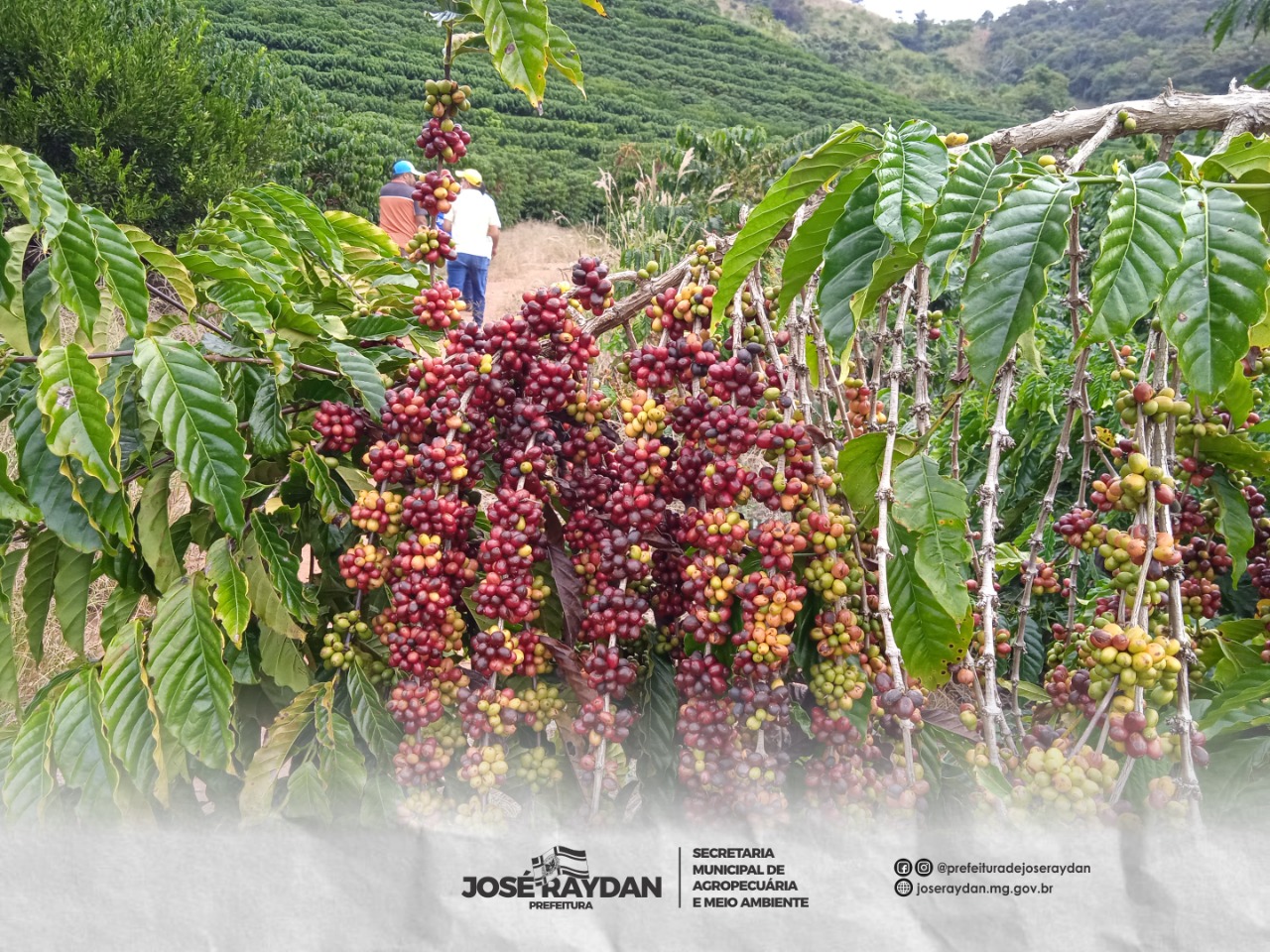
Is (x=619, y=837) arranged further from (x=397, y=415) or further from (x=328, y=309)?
(x=328, y=309)

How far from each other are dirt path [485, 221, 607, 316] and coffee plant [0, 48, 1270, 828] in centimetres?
1029

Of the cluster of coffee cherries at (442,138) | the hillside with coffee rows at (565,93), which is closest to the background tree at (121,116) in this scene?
the hillside with coffee rows at (565,93)

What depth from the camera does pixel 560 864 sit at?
23.3 inches

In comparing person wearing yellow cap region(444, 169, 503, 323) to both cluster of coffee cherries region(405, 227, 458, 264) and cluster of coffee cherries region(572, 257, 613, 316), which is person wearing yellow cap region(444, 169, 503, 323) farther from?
cluster of coffee cherries region(572, 257, 613, 316)

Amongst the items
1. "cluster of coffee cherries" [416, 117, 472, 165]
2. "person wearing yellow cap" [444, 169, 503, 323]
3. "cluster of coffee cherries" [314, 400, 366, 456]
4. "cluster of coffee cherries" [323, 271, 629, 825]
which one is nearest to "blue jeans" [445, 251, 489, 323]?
"person wearing yellow cap" [444, 169, 503, 323]

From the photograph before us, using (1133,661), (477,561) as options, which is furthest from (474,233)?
(1133,661)

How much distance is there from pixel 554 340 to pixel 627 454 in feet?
0.51

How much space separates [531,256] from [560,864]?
16.3 metres

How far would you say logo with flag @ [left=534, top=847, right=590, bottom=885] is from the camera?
A: 589mm

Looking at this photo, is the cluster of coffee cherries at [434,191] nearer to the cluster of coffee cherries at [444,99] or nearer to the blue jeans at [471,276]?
the cluster of coffee cherries at [444,99]

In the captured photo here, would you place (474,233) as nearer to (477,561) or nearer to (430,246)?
(430,246)

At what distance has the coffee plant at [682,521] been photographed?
0.70m

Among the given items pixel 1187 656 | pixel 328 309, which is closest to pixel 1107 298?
pixel 1187 656

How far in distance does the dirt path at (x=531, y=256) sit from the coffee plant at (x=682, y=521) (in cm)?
1029
